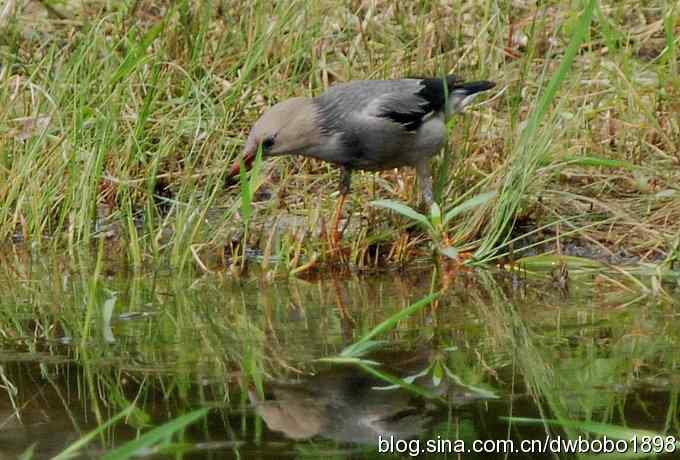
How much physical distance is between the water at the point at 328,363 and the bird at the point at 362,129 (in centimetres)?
67

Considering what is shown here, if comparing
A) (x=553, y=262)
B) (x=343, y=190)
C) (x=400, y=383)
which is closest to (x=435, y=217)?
(x=553, y=262)

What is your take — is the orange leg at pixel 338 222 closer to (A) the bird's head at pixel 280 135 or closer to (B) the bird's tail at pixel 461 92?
(A) the bird's head at pixel 280 135

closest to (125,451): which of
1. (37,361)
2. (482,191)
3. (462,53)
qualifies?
(37,361)

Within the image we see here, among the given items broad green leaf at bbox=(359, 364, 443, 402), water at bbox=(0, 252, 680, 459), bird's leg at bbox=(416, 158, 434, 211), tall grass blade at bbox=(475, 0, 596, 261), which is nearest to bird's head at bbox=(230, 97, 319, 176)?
bird's leg at bbox=(416, 158, 434, 211)

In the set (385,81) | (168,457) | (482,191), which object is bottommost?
(168,457)

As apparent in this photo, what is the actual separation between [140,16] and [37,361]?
468 cm

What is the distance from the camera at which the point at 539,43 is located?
8398mm

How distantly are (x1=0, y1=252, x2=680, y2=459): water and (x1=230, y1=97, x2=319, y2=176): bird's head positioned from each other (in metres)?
0.67

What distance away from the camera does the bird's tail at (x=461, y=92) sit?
6841mm

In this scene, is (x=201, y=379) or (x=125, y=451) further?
(x=201, y=379)

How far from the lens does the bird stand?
6.50 m

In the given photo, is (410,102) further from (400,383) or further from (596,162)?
(400,383)

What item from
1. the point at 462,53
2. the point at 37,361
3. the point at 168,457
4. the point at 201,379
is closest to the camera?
the point at 168,457

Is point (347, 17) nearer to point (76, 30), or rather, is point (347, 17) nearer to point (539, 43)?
point (539, 43)
